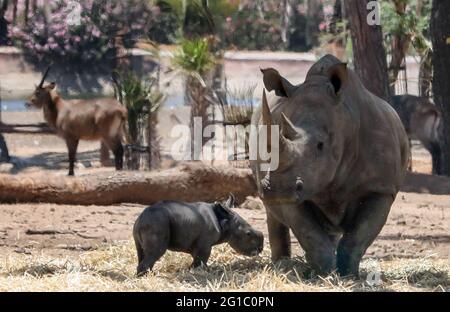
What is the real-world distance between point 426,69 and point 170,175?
11.1 meters

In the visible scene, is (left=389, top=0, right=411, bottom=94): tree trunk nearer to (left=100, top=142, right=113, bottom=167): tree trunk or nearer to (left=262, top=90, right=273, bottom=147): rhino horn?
(left=100, top=142, right=113, bottom=167): tree trunk

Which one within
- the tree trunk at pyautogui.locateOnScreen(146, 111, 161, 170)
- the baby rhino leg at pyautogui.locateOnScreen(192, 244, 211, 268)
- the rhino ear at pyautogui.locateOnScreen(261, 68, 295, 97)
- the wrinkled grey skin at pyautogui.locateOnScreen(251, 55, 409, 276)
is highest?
the rhino ear at pyautogui.locateOnScreen(261, 68, 295, 97)

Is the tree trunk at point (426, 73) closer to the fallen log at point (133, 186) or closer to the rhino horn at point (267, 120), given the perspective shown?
the fallen log at point (133, 186)

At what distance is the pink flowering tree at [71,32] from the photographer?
29.5m

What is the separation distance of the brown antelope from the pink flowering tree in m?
8.83

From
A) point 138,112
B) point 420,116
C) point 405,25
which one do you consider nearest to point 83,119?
point 138,112

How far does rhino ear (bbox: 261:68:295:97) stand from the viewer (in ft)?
26.0

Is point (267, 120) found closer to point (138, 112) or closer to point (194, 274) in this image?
point (194, 274)

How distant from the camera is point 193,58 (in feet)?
62.4

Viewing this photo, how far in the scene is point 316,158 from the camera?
7344 mm

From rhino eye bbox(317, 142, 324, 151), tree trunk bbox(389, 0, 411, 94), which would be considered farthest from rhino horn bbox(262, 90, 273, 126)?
tree trunk bbox(389, 0, 411, 94)

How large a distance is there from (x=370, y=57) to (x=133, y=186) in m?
4.75

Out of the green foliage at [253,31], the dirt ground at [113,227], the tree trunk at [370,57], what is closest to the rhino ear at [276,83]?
the dirt ground at [113,227]
